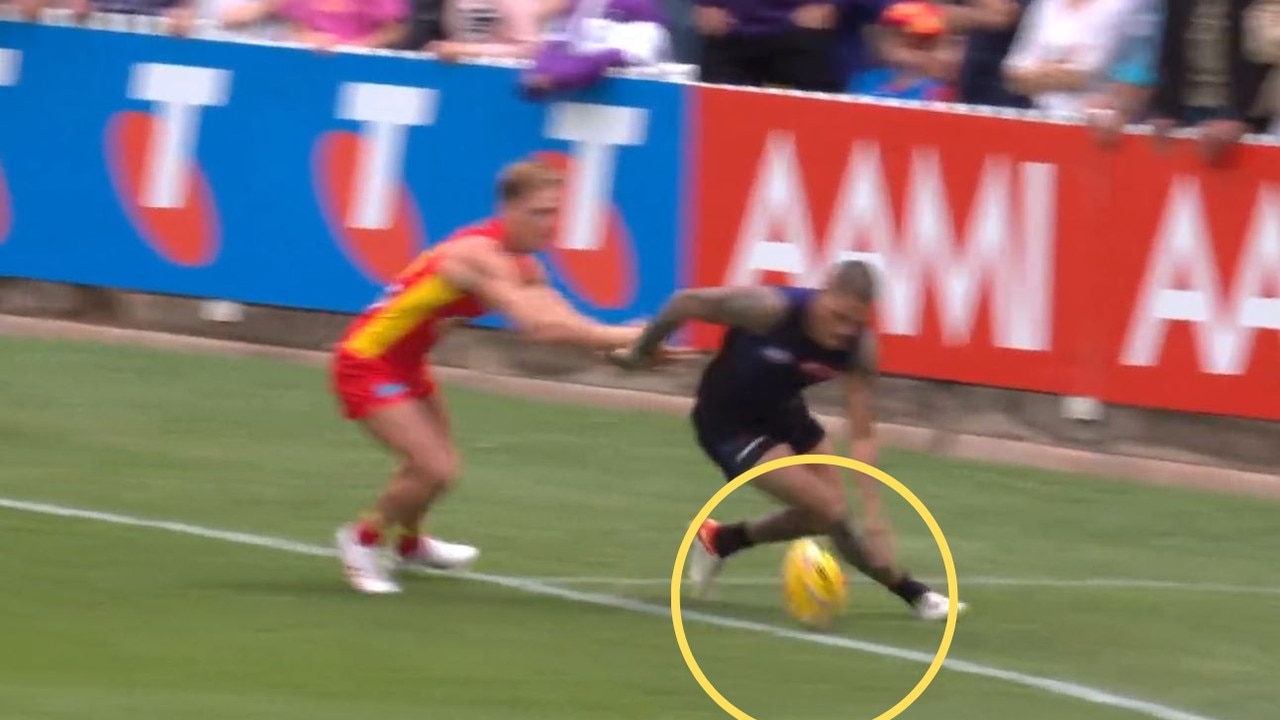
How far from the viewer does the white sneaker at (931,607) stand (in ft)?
34.5

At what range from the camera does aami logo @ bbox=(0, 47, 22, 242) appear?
1691cm

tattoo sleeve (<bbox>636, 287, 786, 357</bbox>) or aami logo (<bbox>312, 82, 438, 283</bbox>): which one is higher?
tattoo sleeve (<bbox>636, 287, 786, 357</bbox>)

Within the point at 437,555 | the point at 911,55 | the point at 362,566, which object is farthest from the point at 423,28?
the point at 362,566

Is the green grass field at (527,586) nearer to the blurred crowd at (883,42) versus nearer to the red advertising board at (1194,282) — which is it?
the red advertising board at (1194,282)

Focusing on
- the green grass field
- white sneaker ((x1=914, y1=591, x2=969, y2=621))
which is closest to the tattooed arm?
the green grass field

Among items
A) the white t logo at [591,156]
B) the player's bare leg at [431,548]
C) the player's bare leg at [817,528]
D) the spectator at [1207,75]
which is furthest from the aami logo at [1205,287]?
the player's bare leg at [431,548]

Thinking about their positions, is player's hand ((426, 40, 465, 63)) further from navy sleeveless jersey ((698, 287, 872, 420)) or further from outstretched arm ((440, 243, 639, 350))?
navy sleeveless jersey ((698, 287, 872, 420))

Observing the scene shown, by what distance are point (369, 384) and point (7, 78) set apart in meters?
6.90

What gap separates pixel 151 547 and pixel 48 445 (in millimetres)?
2459

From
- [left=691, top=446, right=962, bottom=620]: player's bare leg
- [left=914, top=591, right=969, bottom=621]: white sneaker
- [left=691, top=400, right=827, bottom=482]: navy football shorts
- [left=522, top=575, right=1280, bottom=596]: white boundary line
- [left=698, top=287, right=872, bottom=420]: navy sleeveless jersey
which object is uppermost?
[left=698, top=287, right=872, bottom=420]: navy sleeveless jersey

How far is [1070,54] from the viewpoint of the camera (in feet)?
47.3

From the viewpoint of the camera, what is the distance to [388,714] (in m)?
8.50

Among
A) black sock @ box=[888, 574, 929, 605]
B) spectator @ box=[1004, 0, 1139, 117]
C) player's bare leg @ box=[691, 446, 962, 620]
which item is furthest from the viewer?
spectator @ box=[1004, 0, 1139, 117]

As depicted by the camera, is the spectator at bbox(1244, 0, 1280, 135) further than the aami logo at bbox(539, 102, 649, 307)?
No
